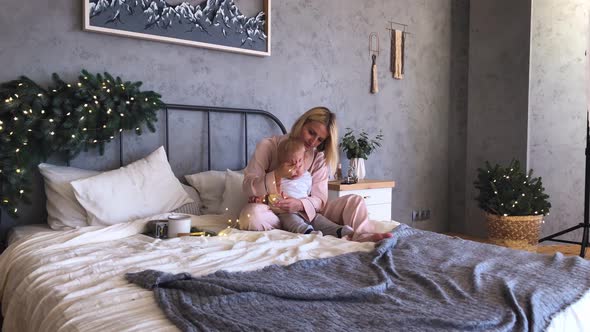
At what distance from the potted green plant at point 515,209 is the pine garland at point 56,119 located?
8.95 feet

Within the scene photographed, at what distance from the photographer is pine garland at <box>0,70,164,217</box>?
6.96 ft

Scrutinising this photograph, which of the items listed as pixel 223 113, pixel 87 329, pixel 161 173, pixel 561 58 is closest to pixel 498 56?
pixel 561 58

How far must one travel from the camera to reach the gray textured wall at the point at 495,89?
4.03m

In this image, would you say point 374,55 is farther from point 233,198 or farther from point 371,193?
point 233,198

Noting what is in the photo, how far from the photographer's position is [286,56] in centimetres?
334

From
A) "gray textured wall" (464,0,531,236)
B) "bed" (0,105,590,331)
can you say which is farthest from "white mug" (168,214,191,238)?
"gray textured wall" (464,0,531,236)

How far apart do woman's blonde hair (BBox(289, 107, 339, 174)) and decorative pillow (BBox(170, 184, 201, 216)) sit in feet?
2.22

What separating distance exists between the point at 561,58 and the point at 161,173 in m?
3.58

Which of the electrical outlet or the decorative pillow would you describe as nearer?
the decorative pillow

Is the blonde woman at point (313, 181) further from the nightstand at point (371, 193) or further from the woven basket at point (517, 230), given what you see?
the woven basket at point (517, 230)

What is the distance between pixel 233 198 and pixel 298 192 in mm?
392

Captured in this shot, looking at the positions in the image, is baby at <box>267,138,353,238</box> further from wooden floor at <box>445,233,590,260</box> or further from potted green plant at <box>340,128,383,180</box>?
wooden floor at <box>445,233,590,260</box>

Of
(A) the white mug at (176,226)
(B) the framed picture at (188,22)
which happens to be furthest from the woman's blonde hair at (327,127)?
(B) the framed picture at (188,22)

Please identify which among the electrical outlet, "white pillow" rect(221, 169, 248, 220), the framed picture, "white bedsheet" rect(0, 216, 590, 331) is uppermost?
the framed picture
